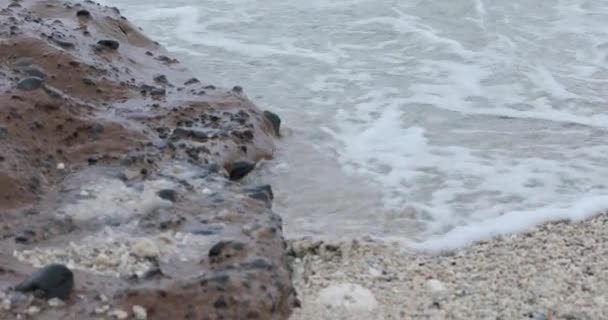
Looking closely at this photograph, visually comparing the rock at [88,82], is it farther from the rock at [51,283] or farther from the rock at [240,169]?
the rock at [51,283]

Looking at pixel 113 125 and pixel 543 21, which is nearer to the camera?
pixel 113 125

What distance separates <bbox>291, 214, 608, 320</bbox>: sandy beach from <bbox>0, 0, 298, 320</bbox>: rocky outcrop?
0.26m

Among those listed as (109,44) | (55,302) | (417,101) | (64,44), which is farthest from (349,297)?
(417,101)

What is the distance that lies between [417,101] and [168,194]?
3.03 metres

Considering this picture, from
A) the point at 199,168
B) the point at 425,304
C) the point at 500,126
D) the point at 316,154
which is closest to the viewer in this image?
the point at 425,304

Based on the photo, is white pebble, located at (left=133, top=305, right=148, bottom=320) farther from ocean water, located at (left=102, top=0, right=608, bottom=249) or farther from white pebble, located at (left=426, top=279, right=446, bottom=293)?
ocean water, located at (left=102, top=0, right=608, bottom=249)

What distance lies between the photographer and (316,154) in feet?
18.4

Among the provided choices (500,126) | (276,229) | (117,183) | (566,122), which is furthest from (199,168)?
(566,122)

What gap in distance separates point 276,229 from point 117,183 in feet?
2.65

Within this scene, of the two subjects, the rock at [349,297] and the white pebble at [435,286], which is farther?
the white pebble at [435,286]

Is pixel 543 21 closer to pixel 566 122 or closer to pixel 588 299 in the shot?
pixel 566 122

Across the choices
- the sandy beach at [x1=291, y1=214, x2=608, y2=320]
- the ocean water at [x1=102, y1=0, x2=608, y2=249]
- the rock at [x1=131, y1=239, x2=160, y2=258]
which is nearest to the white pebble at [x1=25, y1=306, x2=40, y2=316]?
the rock at [x1=131, y1=239, x2=160, y2=258]

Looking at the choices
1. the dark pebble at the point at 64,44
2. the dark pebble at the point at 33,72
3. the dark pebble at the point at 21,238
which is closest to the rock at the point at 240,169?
the dark pebble at the point at 33,72

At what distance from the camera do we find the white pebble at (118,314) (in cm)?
299
